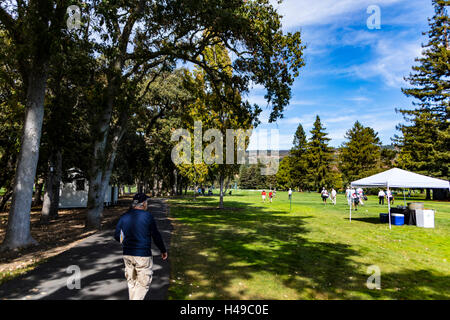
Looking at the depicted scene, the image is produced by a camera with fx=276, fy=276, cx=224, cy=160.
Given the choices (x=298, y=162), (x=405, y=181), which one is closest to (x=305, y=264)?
(x=405, y=181)

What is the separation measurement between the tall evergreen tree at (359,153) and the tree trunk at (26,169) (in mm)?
58749

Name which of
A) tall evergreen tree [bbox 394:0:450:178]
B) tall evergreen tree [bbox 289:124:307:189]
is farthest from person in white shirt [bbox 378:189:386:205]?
tall evergreen tree [bbox 289:124:307:189]

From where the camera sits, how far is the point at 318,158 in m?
67.1

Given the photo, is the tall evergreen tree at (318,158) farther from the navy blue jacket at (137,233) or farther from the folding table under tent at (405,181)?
the navy blue jacket at (137,233)

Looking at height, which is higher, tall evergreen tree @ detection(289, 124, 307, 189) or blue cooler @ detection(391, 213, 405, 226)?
tall evergreen tree @ detection(289, 124, 307, 189)

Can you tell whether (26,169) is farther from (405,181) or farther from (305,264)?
(405,181)

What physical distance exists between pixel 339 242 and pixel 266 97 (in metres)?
6.96

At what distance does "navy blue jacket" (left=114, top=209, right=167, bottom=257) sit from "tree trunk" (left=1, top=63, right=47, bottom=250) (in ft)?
23.1

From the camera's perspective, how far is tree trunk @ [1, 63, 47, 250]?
9.00m

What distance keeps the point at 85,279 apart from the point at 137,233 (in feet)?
8.66

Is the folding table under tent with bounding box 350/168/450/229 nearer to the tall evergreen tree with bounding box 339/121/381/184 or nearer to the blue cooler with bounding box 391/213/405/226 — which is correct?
the blue cooler with bounding box 391/213/405/226

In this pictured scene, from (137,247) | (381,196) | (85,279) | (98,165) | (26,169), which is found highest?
(98,165)

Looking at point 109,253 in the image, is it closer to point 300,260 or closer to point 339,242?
point 300,260
